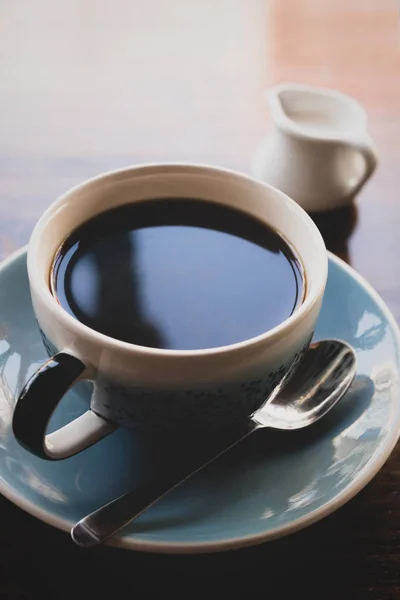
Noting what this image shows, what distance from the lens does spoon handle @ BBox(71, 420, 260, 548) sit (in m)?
0.54

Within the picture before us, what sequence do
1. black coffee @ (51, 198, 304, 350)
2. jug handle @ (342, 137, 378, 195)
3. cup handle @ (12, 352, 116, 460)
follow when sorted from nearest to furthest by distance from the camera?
cup handle @ (12, 352, 116, 460), black coffee @ (51, 198, 304, 350), jug handle @ (342, 137, 378, 195)

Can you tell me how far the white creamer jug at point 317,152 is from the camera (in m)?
0.93

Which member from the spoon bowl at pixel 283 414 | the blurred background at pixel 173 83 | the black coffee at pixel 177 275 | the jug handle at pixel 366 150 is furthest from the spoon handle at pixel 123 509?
the jug handle at pixel 366 150

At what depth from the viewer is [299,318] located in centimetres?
59

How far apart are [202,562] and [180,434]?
106mm

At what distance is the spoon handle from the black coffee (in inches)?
4.5

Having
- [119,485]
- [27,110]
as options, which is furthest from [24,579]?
[27,110]

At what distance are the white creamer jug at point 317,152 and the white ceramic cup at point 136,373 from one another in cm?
28

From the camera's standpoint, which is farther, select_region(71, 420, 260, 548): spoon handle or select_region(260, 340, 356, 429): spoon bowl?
select_region(260, 340, 356, 429): spoon bowl

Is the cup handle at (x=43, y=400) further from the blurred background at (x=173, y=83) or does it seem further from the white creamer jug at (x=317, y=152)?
the white creamer jug at (x=317, y=152)

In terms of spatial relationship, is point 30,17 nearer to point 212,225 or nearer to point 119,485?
point 212,225

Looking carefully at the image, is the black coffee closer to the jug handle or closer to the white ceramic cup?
the white ceramic cup

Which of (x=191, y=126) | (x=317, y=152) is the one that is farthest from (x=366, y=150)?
(x=191, y=126)

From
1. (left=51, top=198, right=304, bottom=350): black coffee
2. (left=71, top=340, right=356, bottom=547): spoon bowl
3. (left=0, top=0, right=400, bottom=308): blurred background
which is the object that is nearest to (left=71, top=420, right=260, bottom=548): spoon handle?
(left=71, top=340, right=356, bottom=547): spoon bowl
